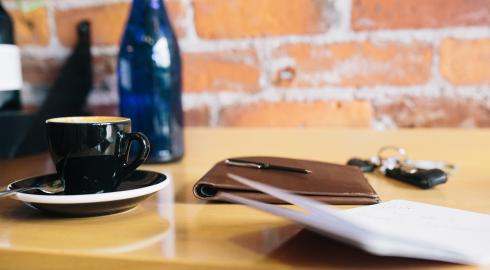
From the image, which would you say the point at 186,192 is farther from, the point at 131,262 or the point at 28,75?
the point at 28,75

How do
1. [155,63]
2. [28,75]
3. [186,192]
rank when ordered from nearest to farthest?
[186,192] → [155,63] → [28,75]

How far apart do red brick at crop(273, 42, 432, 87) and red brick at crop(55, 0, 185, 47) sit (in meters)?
0.32

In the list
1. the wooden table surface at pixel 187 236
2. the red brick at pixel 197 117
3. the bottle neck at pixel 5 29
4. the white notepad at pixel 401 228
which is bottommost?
the wooden table surface at pixel 187 236

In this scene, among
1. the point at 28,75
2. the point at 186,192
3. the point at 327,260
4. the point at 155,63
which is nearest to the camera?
the point at 327,260

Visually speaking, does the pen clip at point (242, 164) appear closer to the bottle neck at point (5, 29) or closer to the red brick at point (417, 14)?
the red brick at point (417, 14)

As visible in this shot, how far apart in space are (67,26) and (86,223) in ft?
2.07

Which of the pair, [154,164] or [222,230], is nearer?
[222,230]

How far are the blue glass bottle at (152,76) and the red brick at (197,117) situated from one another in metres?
0.12

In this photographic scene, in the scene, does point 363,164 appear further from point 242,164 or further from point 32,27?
point 32,27

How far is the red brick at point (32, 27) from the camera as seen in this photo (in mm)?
933

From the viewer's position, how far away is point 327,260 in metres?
0.33

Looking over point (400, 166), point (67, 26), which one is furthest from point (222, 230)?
point (67, 26)

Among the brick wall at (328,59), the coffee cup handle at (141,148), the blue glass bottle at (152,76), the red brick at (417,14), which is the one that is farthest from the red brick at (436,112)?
the coffee cup handle at (141,148)

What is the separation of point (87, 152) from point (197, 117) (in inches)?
17.0
